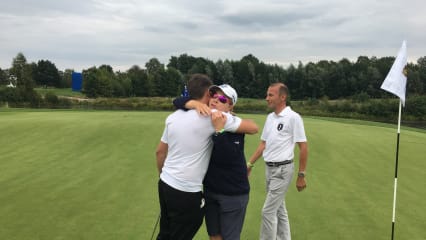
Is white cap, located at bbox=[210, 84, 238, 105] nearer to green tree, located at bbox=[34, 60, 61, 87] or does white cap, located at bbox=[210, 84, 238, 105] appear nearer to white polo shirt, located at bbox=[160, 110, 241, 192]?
white polo shirt, located at bbox=[160, 110, 241, 192]

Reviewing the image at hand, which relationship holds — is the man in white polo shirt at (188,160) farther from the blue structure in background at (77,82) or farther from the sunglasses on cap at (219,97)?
the blue structure in background at (77,82)

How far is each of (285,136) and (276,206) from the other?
2.83 feet

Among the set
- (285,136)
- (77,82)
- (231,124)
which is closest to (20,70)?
(77,82)

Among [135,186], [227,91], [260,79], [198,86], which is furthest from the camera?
[260,79]

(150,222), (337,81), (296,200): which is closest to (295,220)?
(296,200)

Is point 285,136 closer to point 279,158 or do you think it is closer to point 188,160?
point 279,158

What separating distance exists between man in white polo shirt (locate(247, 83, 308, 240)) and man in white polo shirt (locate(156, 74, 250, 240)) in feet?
4.97

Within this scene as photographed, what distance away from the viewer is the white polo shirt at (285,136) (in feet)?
15.3

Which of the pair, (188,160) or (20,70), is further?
(20,70)

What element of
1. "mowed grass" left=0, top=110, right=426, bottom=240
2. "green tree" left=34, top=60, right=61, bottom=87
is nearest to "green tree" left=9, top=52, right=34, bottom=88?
"green tree" left=34, top=60, right=61, bottom=87

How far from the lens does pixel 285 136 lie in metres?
4.69

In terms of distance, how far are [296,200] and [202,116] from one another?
4.16 m

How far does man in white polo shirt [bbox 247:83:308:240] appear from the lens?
15.1ft

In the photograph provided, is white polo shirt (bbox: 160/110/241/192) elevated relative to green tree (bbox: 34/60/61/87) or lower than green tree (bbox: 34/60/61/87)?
lower
